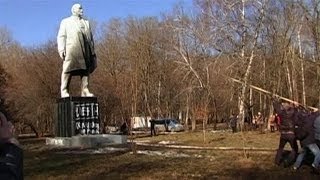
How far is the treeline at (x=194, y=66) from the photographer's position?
4100 centimetres

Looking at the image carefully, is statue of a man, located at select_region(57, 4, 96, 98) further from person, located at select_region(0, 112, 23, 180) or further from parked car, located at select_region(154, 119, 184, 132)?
parked car, located at select_region(154, 119, 184, 132)

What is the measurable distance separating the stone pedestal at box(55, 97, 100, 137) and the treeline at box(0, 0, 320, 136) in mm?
10458

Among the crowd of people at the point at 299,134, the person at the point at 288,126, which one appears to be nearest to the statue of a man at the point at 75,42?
the crowd of people at the point at 299,134

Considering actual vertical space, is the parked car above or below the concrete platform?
above

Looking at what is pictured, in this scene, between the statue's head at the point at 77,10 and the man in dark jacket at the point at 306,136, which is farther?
the statue's head at the point at 77,10

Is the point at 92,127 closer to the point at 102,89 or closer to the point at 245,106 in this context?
the point at 245,106

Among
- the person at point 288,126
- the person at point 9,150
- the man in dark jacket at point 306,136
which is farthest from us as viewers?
the person at point 288,126

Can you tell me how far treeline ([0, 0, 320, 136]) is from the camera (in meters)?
41.0

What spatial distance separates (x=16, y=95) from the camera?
53531mm

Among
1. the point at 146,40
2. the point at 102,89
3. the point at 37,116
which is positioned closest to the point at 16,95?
the point at 37,116

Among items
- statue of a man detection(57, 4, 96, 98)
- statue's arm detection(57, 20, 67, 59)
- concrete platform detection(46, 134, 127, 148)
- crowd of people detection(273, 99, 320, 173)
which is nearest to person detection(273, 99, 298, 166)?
crowd of people detection(273, 99, 320, 173)

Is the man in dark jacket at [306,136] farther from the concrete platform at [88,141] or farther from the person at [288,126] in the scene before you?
the concrete platform at [88,141]

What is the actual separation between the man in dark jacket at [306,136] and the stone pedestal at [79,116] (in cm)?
740

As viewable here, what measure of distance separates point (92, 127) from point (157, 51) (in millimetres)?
47425
